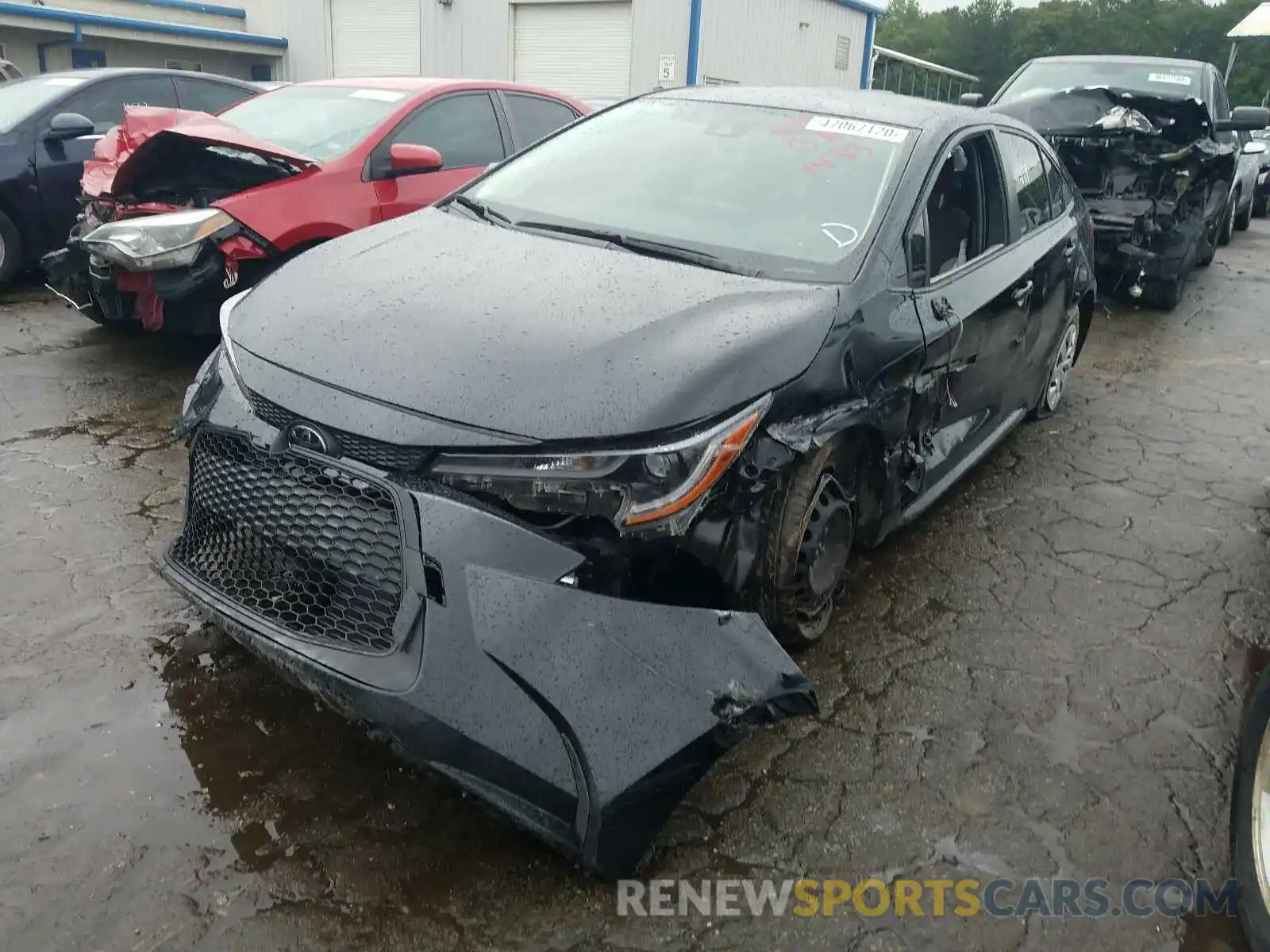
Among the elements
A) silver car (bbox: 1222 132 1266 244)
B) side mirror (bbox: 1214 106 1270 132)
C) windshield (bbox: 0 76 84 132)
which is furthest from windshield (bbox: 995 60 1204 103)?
windshield (bbox: 0 76 84 132)

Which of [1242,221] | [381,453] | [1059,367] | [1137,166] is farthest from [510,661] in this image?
[1242,221]

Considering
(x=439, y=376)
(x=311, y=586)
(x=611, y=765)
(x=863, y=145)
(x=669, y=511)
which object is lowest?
(x=611, y=765)

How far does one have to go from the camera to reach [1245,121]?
861cm

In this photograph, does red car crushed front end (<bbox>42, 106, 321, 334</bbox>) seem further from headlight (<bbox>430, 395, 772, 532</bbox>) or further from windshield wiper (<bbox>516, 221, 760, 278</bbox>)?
headlight (<bbox>430, 395, 772, 532</bbox>)

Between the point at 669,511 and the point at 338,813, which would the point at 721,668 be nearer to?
the point at 669,511

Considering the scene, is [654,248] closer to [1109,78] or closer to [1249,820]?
[1249,820]

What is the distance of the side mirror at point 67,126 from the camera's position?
6.53 metres

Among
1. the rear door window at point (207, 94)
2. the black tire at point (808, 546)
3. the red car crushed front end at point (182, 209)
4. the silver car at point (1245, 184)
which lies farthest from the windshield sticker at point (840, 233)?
the silver car at point (1245, 184)

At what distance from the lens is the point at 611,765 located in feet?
6.55

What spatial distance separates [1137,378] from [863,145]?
156 inches

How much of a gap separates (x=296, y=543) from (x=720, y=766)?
48.5 inches

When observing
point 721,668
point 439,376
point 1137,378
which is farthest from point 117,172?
point 1137,378

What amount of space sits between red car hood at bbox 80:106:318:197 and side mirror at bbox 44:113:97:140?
51.3 inches

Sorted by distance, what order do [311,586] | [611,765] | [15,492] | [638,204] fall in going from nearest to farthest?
1. [611,765]
2. [311,586]
3. [638,204]
4. [15,492]
